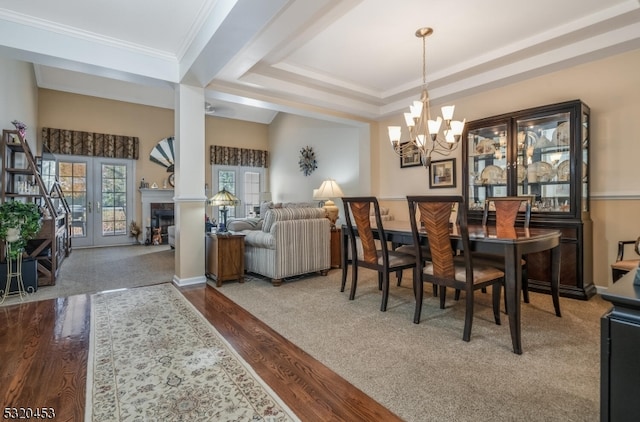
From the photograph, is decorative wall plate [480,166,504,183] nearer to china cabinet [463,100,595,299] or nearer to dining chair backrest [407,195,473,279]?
china cabinet [463,100,595,299]

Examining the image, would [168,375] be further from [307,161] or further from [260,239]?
[307,161]

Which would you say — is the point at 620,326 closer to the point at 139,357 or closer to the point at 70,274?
the point at 139,357

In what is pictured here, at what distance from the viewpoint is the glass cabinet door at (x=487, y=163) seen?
148 inches

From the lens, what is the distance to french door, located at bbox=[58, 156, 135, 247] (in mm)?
6742

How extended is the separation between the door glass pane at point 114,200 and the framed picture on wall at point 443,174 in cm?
675

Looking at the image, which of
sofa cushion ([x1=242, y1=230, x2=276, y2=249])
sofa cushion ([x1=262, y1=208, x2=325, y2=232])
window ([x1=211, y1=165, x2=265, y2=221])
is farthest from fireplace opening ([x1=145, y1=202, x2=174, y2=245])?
sofa cushion ([x1=262, y1=208, x2=325, y2=232])

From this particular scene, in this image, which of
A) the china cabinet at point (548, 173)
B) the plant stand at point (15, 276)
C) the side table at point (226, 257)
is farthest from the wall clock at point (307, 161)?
the plant stand at point (15, 276)

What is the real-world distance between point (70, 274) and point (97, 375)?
3261 mm

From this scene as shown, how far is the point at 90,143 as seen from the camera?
22.2ft

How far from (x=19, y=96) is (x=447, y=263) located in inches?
252

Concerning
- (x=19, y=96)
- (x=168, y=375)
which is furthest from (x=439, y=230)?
(x=19, y=96)

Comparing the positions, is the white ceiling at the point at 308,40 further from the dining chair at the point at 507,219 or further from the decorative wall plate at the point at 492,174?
the dining chair at the point at 507,219

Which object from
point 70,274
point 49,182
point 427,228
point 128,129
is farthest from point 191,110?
point 128,129

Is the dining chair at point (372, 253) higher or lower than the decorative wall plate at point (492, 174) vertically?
lower
